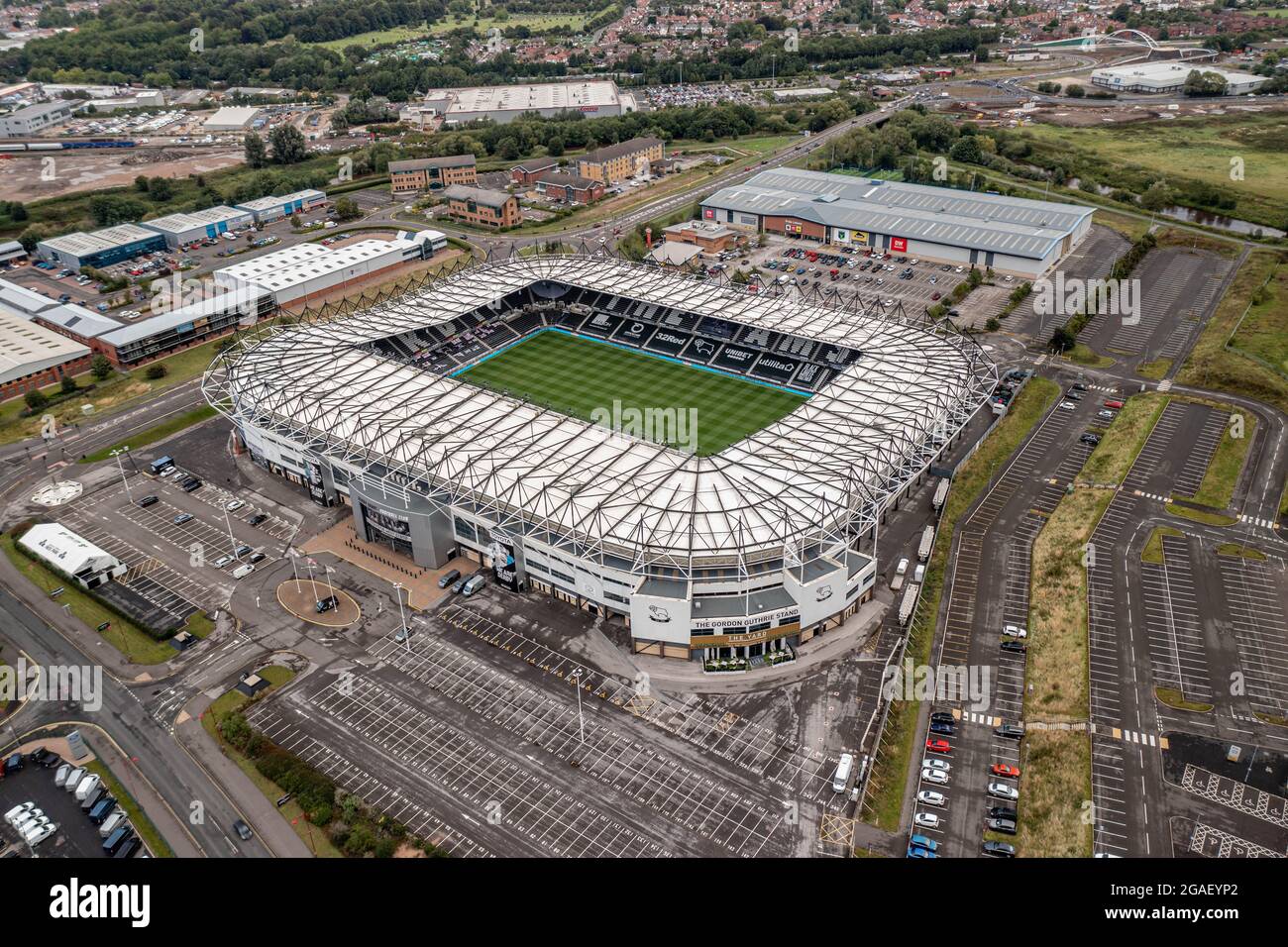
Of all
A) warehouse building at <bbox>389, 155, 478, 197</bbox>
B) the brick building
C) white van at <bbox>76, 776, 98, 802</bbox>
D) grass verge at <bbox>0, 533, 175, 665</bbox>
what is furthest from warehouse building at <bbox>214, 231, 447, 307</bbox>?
white van at <bbox>76, 776, 98, 802</bbox>

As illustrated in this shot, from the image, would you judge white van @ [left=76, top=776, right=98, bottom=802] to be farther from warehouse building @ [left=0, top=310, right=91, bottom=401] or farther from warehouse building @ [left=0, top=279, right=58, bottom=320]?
warehouse building @ [left=0, top=279, right=58, bottom=320]

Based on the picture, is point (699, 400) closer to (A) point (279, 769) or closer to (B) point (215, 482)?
(B) point (215, 482)

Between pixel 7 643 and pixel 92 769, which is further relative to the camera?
pixel 7 643

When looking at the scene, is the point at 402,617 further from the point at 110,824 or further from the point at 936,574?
the point at 936,574

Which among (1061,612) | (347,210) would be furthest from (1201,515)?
(347,210)
